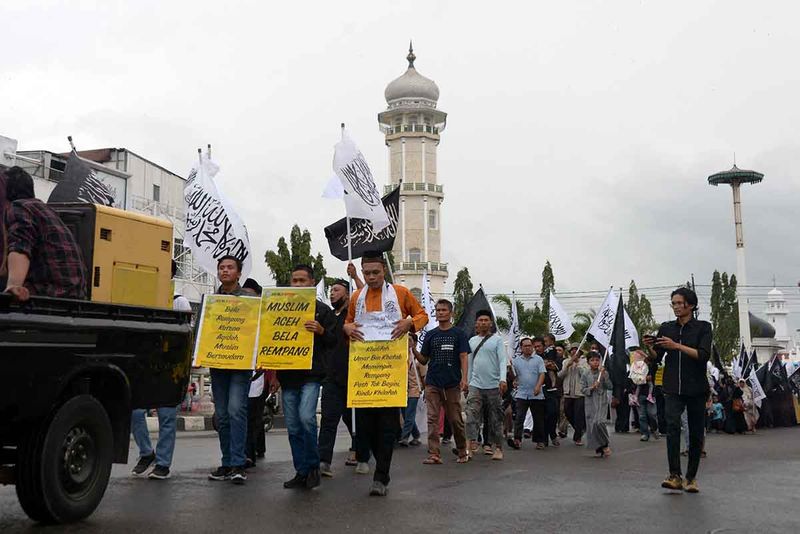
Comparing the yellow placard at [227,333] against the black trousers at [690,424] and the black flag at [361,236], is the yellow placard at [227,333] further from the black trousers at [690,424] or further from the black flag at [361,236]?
the black trousers at [690,424]

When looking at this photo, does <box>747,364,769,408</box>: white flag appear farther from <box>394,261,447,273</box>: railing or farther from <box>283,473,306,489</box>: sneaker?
<box>394,261,447,273</box>: railing

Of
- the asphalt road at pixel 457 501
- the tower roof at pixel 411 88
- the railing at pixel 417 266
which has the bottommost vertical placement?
the asphalt road at pixel 457 501

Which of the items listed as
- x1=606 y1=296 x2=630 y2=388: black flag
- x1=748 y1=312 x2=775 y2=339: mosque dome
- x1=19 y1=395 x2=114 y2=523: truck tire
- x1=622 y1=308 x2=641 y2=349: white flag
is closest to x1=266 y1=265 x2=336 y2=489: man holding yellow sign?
x1=19 y1=395 x2=114 y2=523: truck tire

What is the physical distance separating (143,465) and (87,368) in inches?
130

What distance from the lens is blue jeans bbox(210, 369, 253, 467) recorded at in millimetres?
8641

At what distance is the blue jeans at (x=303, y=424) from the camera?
8461 millimetres

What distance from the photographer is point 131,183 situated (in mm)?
52125

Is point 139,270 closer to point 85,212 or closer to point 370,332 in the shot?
point 85,212

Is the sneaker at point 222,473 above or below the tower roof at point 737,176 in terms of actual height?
below

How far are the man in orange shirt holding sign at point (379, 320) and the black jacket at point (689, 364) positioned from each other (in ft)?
7.67

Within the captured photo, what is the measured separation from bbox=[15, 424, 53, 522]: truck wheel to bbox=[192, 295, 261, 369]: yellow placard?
103 inches

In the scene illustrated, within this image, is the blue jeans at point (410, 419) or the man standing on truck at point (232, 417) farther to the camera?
the blue jeans at point (410, 419)

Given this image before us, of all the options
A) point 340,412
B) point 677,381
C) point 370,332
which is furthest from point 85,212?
point 677,381

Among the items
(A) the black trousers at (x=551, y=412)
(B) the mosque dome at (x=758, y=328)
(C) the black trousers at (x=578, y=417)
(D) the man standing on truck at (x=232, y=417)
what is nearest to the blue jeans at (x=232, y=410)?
(D) the man standing on truck at (x=232, y=417)
